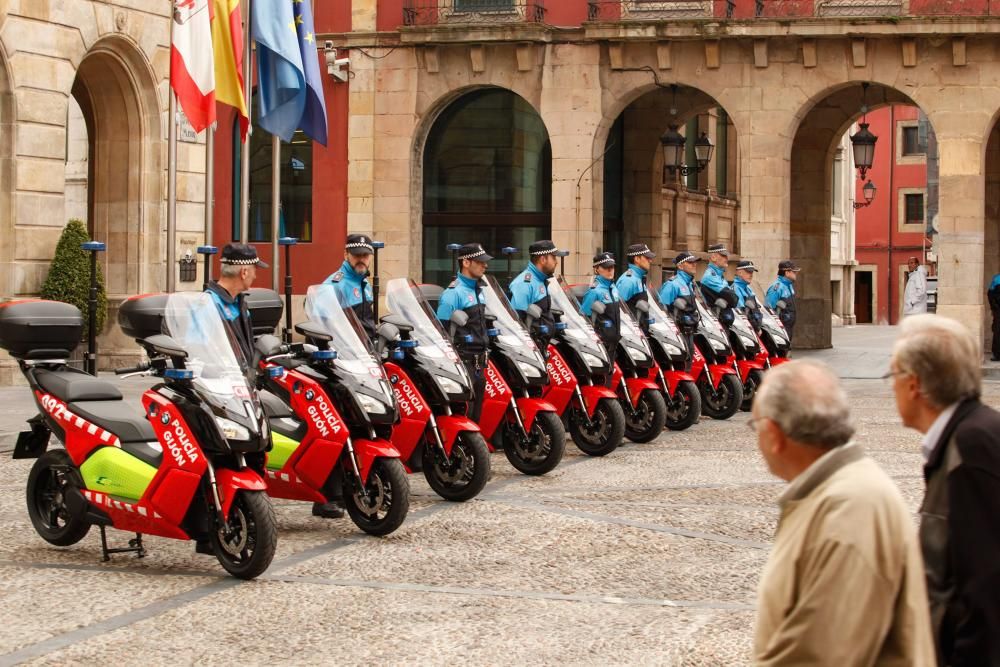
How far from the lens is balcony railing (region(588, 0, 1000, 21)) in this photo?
24906 millimetres

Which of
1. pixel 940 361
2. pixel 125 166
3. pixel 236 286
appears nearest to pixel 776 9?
pixel 125 166

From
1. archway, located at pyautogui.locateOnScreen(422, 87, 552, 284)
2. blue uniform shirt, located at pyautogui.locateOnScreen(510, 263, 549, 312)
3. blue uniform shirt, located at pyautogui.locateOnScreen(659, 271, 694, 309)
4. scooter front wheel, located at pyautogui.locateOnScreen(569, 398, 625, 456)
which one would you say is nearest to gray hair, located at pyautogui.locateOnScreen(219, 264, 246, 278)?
blue uniform shirt, located at pyautogui.locateOnScreen(510, 263, 549, 312)

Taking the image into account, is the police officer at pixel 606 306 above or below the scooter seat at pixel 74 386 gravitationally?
above

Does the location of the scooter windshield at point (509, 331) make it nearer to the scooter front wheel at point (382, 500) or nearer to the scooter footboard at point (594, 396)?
the scooter footboard at point (594, 396)

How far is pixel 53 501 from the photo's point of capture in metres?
8.75

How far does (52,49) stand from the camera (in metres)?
18.9

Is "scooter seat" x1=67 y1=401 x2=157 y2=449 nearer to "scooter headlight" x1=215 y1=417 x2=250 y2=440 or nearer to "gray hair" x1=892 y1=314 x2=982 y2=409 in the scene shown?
"scooter headlight" x1=215 y1=417 x2=250 y2=440

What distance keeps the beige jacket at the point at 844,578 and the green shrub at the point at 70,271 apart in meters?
16.5

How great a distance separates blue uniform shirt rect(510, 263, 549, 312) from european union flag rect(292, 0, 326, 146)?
6058 mm

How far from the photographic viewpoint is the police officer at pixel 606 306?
14195mm

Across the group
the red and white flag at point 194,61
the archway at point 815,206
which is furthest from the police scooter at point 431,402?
the archway at point 815,206

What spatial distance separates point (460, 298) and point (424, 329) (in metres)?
1.19

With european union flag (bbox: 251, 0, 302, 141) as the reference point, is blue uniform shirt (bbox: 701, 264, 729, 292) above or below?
below

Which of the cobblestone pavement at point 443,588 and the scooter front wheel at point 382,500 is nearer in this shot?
the cobblestone pavement at point 443,588
